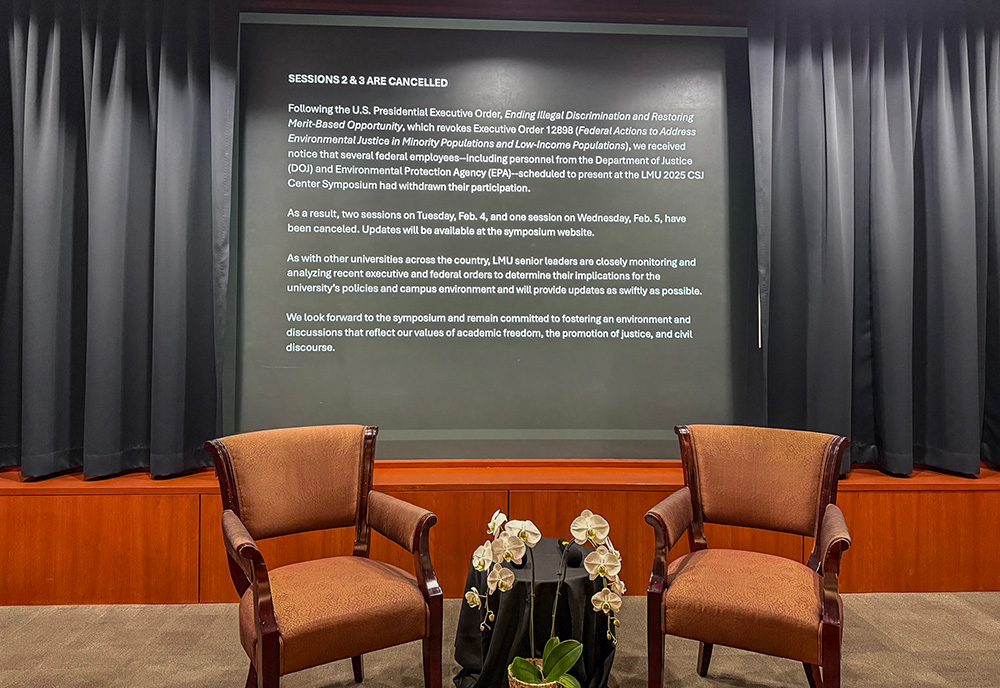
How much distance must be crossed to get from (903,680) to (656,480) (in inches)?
42.8

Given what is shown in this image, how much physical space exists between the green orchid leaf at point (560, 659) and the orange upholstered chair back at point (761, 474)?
869 millimetres

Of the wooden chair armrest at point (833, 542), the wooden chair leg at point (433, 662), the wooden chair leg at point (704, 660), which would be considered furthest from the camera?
the wooden chair leg at point (704, 660)

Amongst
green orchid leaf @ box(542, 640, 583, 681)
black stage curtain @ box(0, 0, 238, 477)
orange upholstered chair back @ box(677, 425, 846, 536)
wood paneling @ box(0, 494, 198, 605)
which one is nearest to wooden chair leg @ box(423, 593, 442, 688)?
green orchid leaf @ box(542, 640, 583, 681)

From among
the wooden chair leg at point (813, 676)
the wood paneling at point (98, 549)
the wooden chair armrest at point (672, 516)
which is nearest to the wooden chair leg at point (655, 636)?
the wooden chair armrest at point (672, 516)

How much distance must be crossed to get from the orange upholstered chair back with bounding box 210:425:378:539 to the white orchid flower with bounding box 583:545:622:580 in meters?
0.94

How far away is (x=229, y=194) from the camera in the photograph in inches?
113

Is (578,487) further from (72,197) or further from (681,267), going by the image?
(72,197)

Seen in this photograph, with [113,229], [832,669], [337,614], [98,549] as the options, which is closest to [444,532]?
[337,614]

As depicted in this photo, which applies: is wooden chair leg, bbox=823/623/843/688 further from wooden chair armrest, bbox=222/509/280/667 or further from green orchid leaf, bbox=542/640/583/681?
wooden chair armrest, bbox=222/509/280/667

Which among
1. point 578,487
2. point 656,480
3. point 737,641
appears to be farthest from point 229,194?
point 737,641

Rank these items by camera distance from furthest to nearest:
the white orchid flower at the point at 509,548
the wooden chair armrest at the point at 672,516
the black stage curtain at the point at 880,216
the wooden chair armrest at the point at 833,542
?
the black stage curtain at the point at 880,216, the wooden chair armrest at the point at 672,516, the wooden chair armrest at the point at 833,542, the white orchid flower at the point at 509,548

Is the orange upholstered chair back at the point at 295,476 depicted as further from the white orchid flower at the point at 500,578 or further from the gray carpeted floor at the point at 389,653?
the white orchid flower at the point at 500,578

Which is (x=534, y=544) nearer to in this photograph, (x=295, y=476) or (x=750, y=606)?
(x=750, y=606)

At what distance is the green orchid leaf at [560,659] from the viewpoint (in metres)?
1.57
